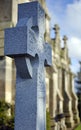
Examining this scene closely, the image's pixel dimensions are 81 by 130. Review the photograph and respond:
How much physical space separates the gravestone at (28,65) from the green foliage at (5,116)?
21.7ft

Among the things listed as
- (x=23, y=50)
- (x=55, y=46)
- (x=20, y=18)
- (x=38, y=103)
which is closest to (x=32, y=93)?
(x=38, y=103)

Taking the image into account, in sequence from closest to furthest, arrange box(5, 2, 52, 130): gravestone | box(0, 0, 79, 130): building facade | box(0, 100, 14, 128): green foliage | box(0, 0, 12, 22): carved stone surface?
box(5, 2, 52, 130): gravestone, box(0, 100, 14, 128): green foliage, box(0, 0, 79, 130): building facade, box(0, 0, 12, 22): carved stone surface

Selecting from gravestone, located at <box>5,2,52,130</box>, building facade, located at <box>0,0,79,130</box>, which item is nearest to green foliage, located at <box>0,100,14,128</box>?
building facade, located at <box>0,0,79,130</box>

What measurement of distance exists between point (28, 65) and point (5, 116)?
7.86 m

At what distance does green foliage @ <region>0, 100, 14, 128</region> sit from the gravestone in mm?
6614

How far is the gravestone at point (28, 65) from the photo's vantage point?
17.0ft

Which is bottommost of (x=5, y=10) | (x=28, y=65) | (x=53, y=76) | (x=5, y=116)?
(x=5, y=116)

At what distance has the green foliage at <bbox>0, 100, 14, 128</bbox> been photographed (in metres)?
12.2

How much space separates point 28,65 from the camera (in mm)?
Result: 5328

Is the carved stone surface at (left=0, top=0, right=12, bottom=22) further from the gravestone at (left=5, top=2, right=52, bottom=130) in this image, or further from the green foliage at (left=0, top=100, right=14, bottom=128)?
the gravestone at (left=5, top=2, right=52, bottom=130)

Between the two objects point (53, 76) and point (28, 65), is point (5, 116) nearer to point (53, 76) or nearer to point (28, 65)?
point (28, 65)

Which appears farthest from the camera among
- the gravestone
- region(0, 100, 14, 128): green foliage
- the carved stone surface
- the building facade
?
the carved stone surface

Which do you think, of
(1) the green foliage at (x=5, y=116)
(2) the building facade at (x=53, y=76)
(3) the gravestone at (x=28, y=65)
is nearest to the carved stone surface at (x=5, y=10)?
(2) the building facade at (x=53, y=76)

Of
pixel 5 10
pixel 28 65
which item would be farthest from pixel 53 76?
pixel 28 65
